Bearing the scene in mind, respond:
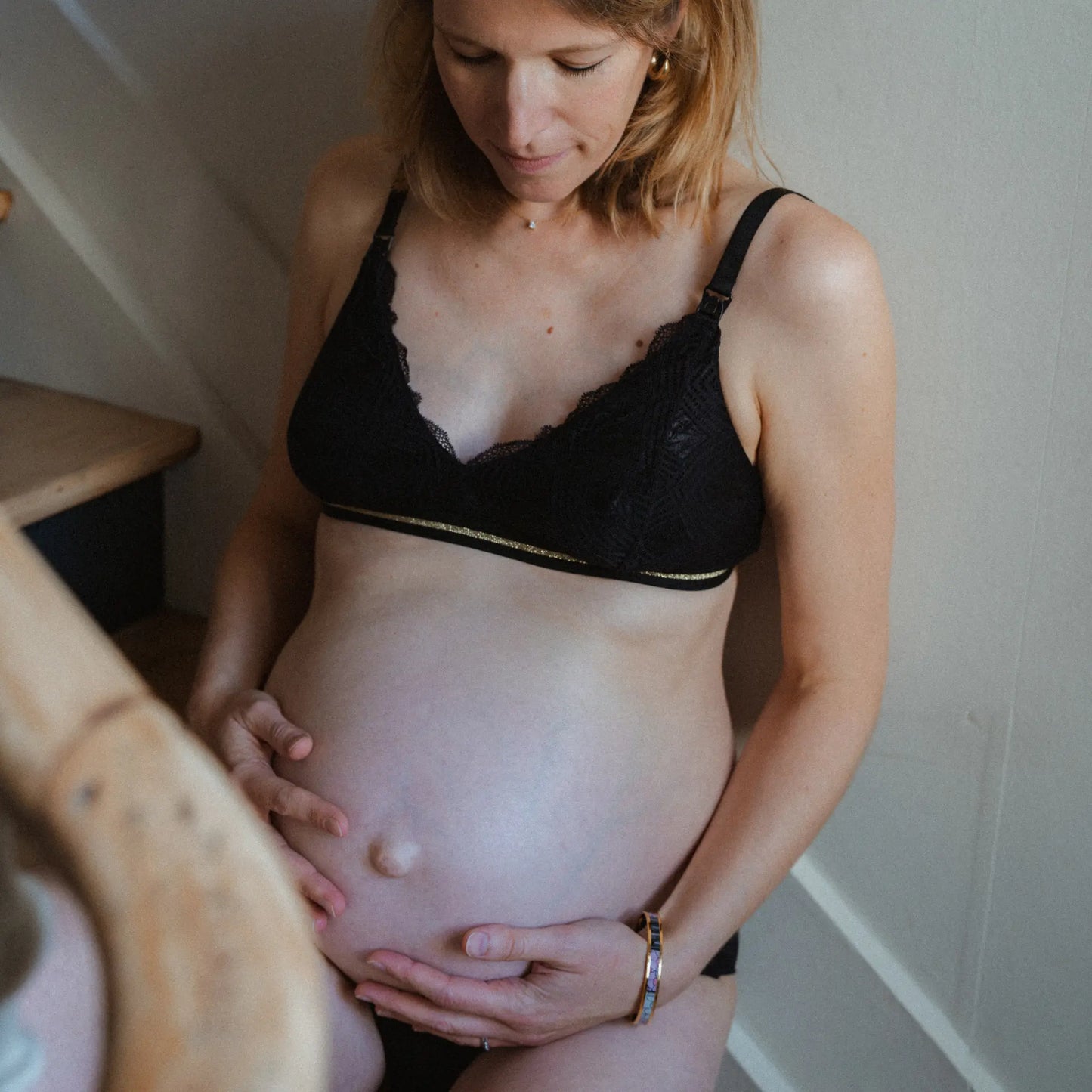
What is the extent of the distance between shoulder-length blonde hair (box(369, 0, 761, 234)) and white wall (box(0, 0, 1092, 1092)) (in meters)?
0.12

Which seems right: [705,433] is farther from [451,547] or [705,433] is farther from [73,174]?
[73,174]

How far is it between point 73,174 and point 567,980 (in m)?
1.24

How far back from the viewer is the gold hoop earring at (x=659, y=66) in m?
1.05

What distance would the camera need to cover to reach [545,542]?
1088mm

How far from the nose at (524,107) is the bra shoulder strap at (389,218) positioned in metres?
0.25

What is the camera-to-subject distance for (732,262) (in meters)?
1.07

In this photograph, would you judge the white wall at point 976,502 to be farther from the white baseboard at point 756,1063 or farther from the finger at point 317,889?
the finger at point 317,889

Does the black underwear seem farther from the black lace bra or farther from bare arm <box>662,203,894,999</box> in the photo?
the black lace bra

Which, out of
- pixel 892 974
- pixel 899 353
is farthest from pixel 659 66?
pixel 892 974

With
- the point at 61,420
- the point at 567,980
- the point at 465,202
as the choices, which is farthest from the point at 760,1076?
the point at 61,420

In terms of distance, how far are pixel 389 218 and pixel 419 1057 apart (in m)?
0.84

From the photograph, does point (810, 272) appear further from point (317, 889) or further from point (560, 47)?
point (317, 889)

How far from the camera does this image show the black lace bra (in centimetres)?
105

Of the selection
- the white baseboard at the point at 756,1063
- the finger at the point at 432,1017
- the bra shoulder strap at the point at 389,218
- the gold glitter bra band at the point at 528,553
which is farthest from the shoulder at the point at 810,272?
the white baseboard at the point at 756,1063
